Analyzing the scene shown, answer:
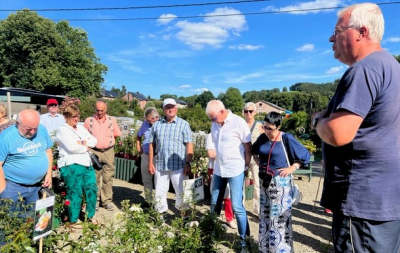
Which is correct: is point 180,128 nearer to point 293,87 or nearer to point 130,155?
point 130,155

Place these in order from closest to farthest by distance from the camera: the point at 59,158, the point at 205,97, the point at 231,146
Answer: the point at 231,146 < the point at 59,158 < the point at 205,97

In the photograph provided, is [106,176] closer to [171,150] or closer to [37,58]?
[171,150]

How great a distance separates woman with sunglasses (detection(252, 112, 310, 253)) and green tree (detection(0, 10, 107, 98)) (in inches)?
1058

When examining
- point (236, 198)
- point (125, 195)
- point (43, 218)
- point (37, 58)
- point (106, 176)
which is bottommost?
point (125, 195)

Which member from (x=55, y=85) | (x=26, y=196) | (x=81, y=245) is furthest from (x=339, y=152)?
(x=55, y=85)

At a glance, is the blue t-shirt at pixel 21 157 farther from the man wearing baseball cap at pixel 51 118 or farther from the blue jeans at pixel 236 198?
the man wearing baseball cap at pixel 51 118

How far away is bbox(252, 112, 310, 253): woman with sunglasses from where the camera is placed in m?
2.84

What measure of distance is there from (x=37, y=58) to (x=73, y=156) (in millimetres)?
27019

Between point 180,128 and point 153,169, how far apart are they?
2.39 ft

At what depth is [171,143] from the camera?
398 centimetres

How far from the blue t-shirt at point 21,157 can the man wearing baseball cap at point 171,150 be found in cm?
150

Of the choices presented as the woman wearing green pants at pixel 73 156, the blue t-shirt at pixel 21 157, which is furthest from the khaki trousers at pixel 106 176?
the blue t-shirt at pixel 21 157

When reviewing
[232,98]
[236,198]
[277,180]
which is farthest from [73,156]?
[232,98]

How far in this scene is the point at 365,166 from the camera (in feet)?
4.14
